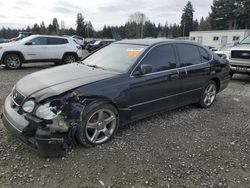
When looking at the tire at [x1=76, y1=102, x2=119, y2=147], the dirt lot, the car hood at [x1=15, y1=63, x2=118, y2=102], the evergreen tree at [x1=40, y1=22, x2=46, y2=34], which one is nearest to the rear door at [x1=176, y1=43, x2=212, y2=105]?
the dirt lot

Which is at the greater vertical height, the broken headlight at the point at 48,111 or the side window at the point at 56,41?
the side window at the point at 56,41

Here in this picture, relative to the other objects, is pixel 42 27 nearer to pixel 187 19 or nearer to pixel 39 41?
pixel 187 19

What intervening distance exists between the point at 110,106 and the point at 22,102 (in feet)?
4.11

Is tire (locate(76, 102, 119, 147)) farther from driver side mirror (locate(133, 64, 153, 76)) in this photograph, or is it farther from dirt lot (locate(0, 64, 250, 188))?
driver side mirror (locate(133, 64, 153, 76))

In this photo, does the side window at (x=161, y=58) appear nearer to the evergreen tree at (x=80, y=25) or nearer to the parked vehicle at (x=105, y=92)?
the parked vehicle at (x=105, y=92)

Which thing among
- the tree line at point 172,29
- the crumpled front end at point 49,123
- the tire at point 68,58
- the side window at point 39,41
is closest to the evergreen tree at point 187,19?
the tree line at point 172,29

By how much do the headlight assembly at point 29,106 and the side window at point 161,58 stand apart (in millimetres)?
1970

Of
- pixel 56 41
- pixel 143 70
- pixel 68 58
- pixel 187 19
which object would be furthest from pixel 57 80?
pixel 187 19

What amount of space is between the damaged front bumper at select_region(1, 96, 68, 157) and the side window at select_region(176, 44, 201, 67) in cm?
289

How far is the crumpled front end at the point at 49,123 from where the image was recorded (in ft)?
9.97

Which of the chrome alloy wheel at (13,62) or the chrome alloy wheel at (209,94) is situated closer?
the chrome alloy wheel at (209,94)

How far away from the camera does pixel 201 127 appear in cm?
455

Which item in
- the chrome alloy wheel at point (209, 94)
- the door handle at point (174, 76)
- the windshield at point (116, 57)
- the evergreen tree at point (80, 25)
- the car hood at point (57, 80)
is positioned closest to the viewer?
the car hood at point (57, 80)

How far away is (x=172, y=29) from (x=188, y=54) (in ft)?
307
